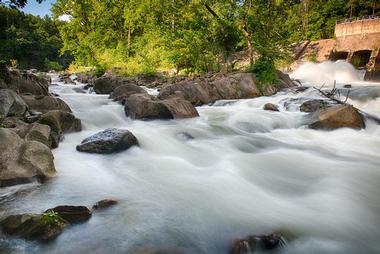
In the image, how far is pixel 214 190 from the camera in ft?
20.7

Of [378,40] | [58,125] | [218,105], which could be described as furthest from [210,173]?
[378,40]

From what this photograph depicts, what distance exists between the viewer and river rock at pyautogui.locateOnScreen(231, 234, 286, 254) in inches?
166

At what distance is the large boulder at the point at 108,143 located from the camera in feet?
25.3

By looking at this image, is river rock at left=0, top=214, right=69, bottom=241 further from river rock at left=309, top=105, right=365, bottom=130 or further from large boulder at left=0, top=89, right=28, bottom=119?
river rock at left=309, top=105, right=365, bottom=130

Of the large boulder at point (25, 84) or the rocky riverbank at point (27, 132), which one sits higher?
the large boulder at point (25, 84)

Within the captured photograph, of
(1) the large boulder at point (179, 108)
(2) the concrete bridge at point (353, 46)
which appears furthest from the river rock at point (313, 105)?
(2) the concrete bridge at point (353, 46)

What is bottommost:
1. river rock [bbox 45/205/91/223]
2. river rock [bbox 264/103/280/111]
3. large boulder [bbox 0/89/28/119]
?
river rock [bbox 264/103/280/111]

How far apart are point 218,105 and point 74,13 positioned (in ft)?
96.7

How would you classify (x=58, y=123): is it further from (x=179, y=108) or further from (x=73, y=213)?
(x=179, y=108)

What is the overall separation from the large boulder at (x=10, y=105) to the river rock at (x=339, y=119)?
8.62m

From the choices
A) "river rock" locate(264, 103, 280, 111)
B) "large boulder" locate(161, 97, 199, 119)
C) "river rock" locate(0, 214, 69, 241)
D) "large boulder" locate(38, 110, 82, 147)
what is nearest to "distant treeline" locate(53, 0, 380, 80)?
"river rock" locate(264, 103, 280, 111)

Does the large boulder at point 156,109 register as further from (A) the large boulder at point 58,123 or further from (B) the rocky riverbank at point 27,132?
(A) the large boulder at point 58,123

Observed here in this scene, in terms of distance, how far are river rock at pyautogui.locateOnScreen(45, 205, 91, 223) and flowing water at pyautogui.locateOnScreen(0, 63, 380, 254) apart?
0.12 m

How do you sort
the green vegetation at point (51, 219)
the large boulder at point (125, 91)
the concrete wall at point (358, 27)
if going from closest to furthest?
the green vegetation at point (51, 219)
the large boulder at point (125, 91)
the concrete wall at point (358, 27)
